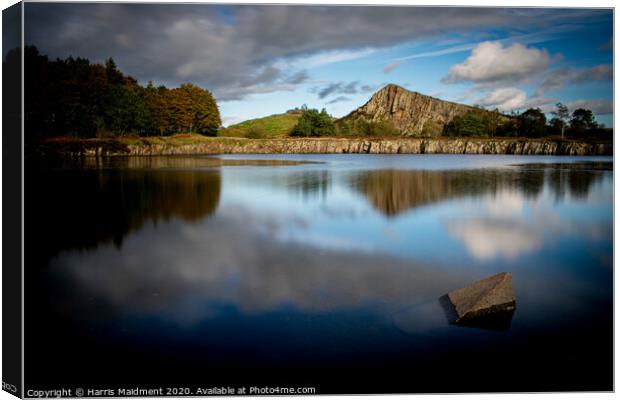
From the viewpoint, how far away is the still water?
522 centimetres

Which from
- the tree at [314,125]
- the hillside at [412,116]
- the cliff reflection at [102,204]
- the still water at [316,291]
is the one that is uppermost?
the hillside at [412,116]

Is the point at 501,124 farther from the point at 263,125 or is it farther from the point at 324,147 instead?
the point at 324,147

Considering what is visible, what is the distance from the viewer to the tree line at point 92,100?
20.0 feet

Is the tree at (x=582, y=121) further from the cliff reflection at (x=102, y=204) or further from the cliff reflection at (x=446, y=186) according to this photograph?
the cliff reflection at (x=102, y=204)

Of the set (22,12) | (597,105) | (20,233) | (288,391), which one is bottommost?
(288,391)

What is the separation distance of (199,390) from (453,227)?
7301 mm

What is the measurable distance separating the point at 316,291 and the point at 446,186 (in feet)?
38.3

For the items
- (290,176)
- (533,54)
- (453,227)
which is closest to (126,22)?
(533,54)

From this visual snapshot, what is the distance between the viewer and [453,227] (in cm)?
1086

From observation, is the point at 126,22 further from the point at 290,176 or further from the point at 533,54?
the point at 290,176

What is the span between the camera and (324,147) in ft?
58.2

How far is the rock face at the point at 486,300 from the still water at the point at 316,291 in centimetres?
21

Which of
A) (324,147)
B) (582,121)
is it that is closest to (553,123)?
(582,121)

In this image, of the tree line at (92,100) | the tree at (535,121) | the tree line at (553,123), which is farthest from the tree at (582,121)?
the tree line at (92,100)
